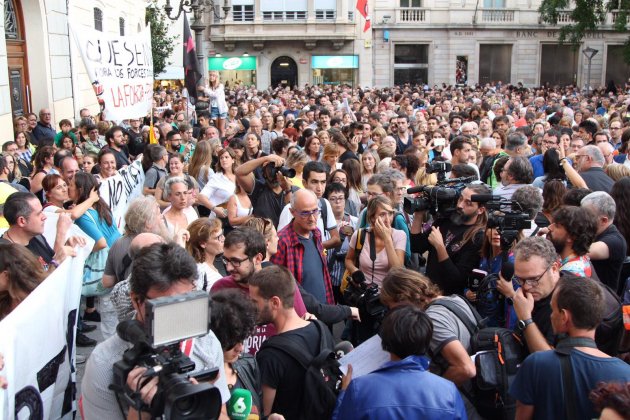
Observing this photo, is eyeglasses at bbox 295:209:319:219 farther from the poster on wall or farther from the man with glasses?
the poster on wall

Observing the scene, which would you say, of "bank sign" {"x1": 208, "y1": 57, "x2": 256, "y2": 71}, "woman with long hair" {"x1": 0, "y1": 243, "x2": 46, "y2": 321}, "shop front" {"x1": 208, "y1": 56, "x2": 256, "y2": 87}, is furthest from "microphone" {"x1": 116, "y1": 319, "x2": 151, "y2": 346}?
"bank sign" {"x1": 208, "y1": 57, "x2": 256, "y2": 71}

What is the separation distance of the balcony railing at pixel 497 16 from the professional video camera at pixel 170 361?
4071 cm

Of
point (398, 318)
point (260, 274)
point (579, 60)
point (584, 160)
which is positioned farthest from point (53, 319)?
point (579, 60)

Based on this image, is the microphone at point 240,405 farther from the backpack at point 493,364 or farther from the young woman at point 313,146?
the young woman at point 313,146

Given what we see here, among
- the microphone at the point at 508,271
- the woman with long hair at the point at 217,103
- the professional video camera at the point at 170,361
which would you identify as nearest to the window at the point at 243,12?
the woman with long hair at the point at 217,103

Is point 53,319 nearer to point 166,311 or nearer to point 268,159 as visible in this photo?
point 166,311

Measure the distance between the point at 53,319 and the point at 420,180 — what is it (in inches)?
186

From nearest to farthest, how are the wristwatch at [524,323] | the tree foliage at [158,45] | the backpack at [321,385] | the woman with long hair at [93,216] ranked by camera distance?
the backpack at [321,385] < the wristwatch at [524,323] < the woman with long hair at [93,216] < the tree foliage at [158,45]

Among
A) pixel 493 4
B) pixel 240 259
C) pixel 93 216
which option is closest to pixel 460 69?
pixel 493 4

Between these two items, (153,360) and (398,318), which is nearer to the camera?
(153,360)

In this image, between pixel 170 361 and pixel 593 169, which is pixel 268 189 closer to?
pixel 593 169

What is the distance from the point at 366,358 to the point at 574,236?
166 centimetres

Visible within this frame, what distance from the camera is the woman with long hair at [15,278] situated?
11.5 feet

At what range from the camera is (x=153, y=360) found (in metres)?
2.23
